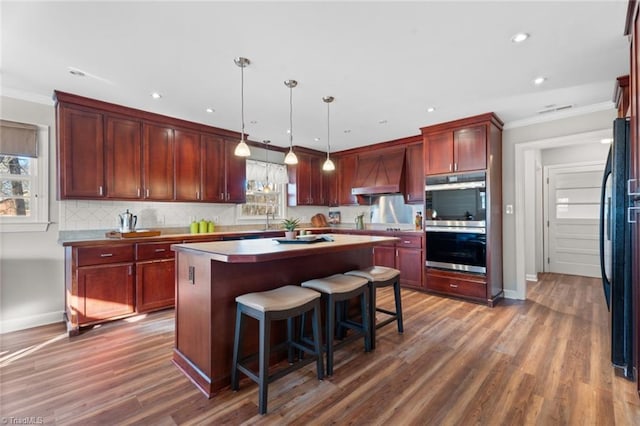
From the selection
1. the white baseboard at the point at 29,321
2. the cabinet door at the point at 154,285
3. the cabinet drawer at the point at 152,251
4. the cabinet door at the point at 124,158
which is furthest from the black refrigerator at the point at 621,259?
the white baseboard at the point at 29,321

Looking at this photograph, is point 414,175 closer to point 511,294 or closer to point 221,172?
point 511,294

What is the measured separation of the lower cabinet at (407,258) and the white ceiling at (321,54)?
200 cm

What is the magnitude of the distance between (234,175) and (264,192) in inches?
36.8

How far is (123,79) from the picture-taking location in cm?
285

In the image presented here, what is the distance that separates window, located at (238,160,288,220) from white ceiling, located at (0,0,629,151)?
1.82 metres

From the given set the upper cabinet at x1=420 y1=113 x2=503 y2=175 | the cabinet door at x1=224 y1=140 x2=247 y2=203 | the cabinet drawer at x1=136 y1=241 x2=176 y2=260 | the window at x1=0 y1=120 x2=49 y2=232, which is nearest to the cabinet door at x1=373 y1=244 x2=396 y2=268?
the upper cabinet at x1=420 y1=113 x2=503 y2=175

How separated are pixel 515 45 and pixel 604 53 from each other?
0.80 metres

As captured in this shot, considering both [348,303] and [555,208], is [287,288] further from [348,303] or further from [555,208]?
[555,208]

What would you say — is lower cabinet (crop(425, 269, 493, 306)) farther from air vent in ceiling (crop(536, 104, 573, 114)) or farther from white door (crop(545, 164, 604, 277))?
white door (crop(545, 164, 604, 277))

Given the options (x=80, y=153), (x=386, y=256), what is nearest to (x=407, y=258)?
(x=386, y=256)

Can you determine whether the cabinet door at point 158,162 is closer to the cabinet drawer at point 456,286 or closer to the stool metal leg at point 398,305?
the stool metal leg at point 398,305

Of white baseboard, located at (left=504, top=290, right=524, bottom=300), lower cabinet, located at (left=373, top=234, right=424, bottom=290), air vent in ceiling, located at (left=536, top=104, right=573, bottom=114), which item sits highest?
air vent in ceiling, located at (left=536, top=104, right=573, bottom=114)

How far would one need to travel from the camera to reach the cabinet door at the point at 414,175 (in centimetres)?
502

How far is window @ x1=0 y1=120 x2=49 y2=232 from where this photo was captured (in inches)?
124
